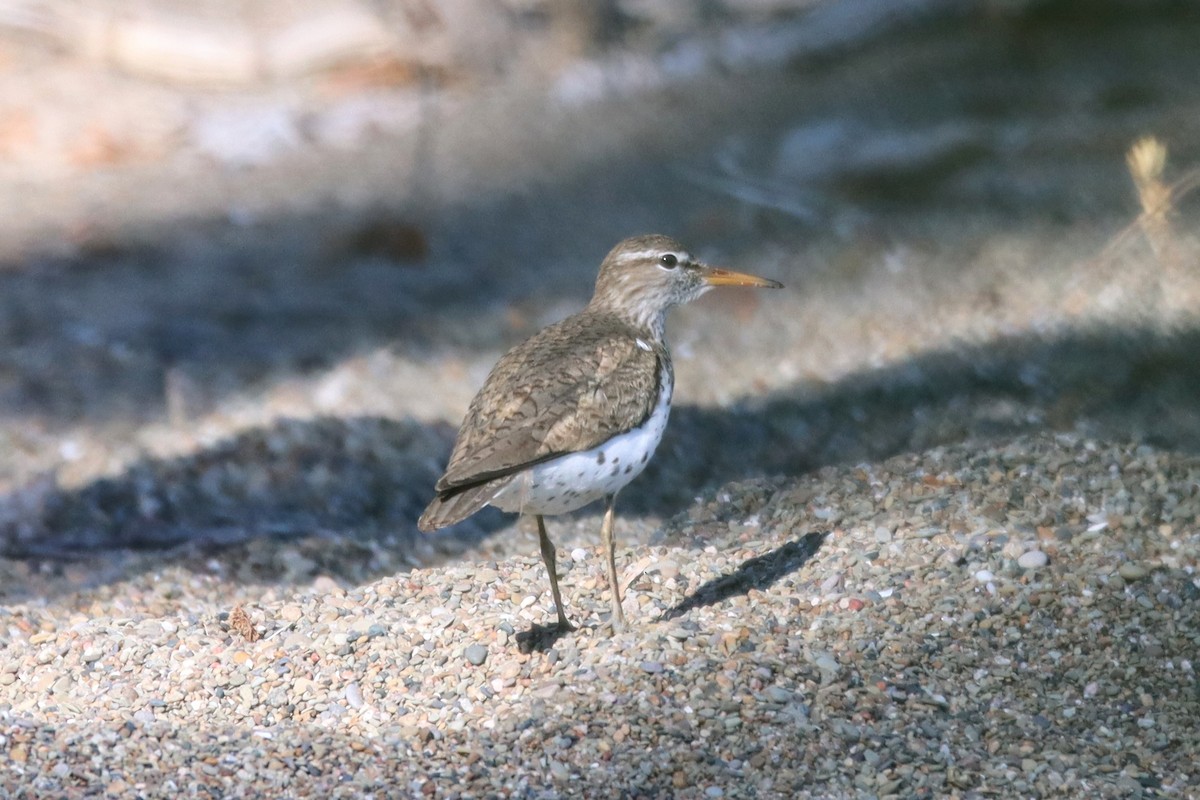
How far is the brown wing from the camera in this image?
404 cm

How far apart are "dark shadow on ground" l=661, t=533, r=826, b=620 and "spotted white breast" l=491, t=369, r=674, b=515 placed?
1.74ft

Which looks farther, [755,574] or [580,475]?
[755,574]

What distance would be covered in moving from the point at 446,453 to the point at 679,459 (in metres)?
1.03

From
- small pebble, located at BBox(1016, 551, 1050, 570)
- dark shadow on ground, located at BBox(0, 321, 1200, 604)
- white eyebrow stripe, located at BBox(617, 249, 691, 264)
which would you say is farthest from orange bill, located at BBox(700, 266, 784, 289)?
small pebble, located at BBox(1016, 551, 1050, 570)

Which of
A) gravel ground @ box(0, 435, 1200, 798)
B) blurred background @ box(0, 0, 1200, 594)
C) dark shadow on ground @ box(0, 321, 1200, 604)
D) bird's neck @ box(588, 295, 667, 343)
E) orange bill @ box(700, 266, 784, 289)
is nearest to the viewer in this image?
gravel ground @ box(0, 435, 1200, 798)

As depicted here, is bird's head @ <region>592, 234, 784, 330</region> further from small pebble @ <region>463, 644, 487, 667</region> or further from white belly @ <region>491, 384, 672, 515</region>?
small pebble @ <region>463, 644, 487, 667</region>

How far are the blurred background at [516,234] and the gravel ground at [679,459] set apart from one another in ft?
0.09

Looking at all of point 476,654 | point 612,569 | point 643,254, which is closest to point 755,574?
point 612,569

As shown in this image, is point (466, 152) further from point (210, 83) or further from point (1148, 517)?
point (1148, 517)

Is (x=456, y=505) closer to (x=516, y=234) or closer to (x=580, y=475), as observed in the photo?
(x=580, y=475)

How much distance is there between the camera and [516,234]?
8.05 meters

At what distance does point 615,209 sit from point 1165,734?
4.91 m

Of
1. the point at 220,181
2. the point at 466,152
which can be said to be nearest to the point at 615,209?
the point at 466,152

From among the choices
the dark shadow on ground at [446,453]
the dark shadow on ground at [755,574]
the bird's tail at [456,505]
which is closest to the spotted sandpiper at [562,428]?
the bird's tail at [456,505]
